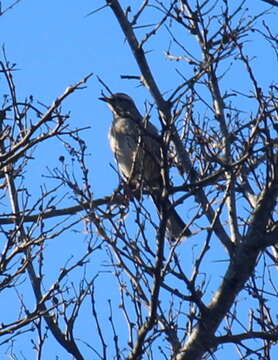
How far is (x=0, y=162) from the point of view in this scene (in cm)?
490

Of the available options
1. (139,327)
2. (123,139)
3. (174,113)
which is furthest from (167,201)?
(123,139)

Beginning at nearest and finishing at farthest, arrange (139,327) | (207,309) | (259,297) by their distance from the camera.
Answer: (139,327)
(207,309)
(259,297)

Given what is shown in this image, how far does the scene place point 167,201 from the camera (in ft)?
16.2

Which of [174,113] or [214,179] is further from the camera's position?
[214,179]

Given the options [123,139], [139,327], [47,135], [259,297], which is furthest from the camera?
[123,139]

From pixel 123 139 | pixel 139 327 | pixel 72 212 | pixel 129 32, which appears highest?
pixel 123 139

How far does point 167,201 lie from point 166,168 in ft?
0.59

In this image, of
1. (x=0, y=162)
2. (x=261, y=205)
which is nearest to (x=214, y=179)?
(x=261, y=205)

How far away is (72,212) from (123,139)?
2679mm

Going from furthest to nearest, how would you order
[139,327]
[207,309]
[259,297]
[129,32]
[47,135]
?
1. [129,32]
2. [259,297]
3. [207,309]
4. [139,327]
5. [47,135]

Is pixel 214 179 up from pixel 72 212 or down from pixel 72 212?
down

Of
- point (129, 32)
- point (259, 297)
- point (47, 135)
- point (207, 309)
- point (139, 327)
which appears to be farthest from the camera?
point (129, 32)

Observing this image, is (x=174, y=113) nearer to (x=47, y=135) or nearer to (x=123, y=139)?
(x=47, y=135)

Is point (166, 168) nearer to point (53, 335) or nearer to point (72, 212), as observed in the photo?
point (53, 335)
